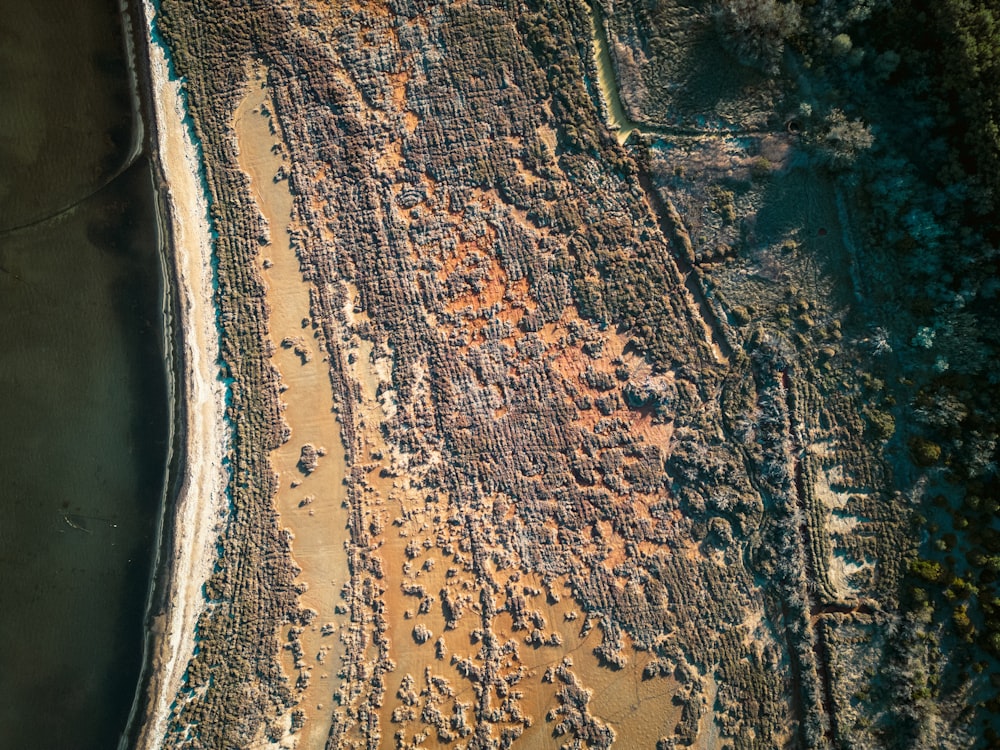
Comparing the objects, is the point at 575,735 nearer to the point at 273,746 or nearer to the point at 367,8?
the point at 273,746

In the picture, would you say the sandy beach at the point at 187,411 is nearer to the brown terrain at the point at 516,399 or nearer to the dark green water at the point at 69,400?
the brown terrain at the point at 516,399

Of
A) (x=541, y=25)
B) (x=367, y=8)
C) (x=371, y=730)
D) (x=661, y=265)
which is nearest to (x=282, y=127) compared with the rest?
(x=367, y=8)

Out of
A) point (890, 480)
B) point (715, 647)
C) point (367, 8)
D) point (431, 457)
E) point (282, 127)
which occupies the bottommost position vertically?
point (715, 647)

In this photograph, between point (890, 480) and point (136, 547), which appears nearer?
point (890, 480)

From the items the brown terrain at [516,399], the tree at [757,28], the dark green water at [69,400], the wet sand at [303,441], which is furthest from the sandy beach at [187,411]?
the tree at [757,28]

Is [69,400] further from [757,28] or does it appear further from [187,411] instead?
[757,28]

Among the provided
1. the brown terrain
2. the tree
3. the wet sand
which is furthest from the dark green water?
the tree

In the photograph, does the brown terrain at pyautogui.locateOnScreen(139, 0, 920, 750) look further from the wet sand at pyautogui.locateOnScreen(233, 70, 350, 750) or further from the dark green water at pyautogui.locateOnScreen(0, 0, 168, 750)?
the dark green water at pyautogui.locateOnScreen(0, 0, 168, 750)

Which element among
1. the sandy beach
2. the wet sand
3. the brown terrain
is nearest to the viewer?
the brown terrain
